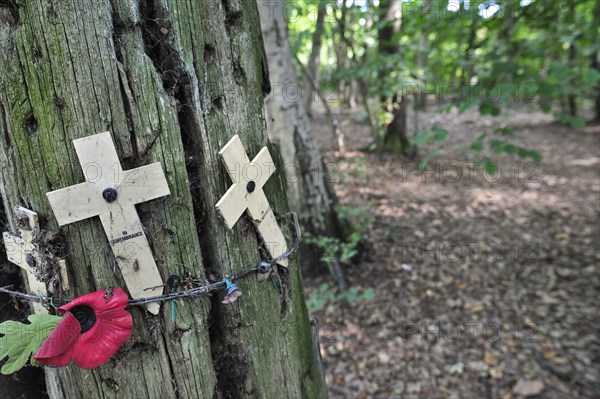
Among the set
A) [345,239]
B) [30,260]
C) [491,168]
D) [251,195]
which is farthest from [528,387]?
[30,260]

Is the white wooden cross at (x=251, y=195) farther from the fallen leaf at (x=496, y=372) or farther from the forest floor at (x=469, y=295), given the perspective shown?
the fallen leaf at (x=496, y=372)

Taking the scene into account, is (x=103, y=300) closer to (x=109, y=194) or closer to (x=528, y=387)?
(x=109, y=194)

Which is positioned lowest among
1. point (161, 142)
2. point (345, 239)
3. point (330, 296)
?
point (330, 296)

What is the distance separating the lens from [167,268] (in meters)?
1.12

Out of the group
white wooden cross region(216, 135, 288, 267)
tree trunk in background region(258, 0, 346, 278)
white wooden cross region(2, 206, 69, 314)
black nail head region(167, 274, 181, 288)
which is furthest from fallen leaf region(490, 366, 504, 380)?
white wooden cross region(2, 206, 69, 314)

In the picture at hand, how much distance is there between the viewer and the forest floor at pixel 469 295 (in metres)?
3.11

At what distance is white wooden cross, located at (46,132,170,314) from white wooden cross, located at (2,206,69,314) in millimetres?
110

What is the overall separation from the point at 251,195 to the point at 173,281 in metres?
0.34

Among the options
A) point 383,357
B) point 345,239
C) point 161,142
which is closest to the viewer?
point 161,142

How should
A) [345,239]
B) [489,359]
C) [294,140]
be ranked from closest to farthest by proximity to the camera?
[489,359] → [294,140] → [345,239]

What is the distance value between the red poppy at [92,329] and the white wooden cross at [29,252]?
0.12 meters

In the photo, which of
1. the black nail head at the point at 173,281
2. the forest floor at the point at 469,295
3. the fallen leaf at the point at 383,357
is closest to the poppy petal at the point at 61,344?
the black nail head at the point at 173,281

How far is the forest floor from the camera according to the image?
311 centimetres

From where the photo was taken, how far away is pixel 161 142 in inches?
42.1
